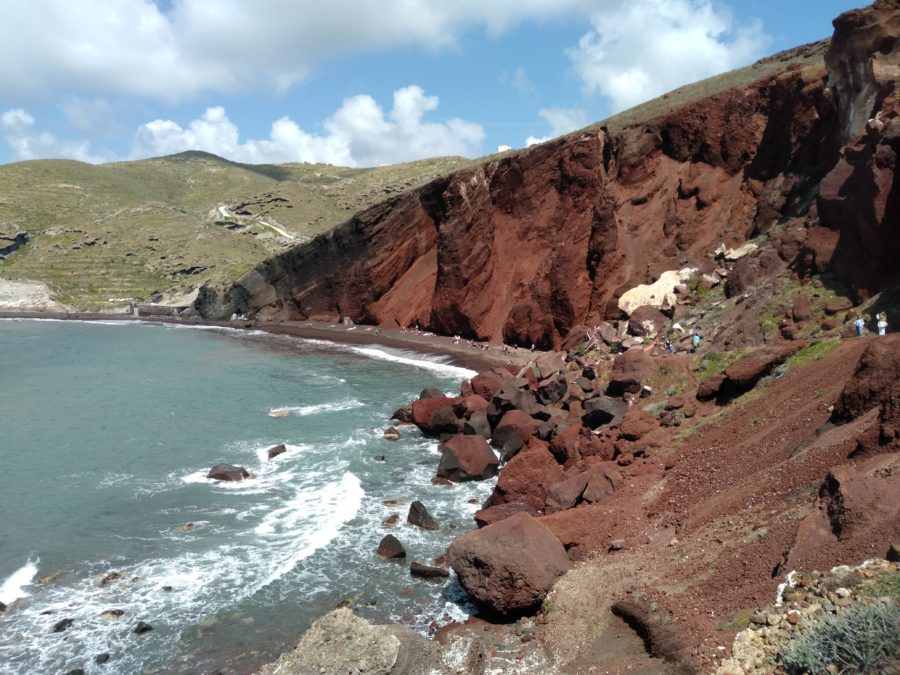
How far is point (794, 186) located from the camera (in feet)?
105

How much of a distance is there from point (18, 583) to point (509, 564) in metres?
12.3

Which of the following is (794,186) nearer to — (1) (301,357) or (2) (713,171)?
(2) (713,171)

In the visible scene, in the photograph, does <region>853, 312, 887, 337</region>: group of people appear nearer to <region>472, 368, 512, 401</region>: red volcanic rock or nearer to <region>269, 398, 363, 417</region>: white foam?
<region>472, 368, 512, 401</region>: red volcanic rock

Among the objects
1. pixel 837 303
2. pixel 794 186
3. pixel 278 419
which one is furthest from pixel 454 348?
pixel 837 303

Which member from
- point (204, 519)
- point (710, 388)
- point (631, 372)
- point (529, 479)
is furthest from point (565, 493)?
point (204, 519)

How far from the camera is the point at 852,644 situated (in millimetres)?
6535

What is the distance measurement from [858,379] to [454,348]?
36167 mm

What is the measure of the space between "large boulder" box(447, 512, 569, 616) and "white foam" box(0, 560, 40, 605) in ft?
34.6

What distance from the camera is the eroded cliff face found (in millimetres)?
23484

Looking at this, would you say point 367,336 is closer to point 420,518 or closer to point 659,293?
point 659,293

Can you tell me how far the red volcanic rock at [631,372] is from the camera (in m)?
22.9

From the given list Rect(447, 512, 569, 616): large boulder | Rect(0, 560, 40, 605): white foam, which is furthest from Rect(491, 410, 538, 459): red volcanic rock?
Rect(0, 560, 40, 605): white foam

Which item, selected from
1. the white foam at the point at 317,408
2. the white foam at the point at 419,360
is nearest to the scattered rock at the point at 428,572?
the white foam at the point at 317,408

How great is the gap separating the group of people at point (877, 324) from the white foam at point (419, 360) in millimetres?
24299
